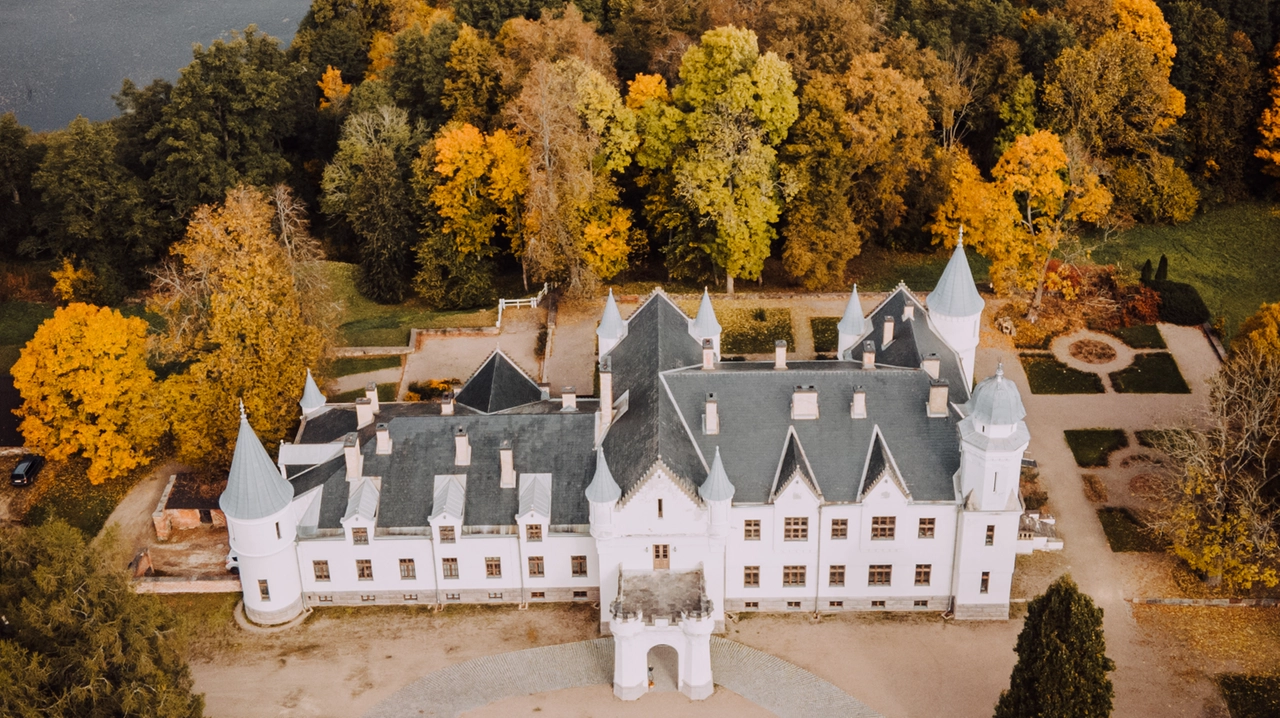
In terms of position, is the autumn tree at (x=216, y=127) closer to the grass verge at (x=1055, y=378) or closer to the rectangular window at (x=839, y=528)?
the rectangular window at (x=839, y=528)

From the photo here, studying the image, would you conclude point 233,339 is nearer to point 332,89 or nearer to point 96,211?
point 96,211

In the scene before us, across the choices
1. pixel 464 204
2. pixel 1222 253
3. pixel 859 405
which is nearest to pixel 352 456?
pixel 859 405

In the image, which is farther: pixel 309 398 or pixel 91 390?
pixel 91 390

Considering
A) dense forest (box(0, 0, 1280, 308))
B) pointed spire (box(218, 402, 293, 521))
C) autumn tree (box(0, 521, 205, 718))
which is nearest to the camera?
autumn tree (box(0, 521, 205, 718))

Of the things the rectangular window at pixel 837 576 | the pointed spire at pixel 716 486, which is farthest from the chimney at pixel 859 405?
the pointed spire at pixel 716 486

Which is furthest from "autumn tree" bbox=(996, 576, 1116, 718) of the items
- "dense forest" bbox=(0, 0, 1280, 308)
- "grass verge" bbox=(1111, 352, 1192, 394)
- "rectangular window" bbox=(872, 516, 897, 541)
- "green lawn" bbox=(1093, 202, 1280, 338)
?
"green lawn" bbox=(1093, 202, 1280, 338)

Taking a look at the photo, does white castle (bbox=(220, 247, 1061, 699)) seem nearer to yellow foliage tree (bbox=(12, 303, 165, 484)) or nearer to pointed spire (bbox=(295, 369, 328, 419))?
pointed spire (bbox=(295, 369, 328, 419))

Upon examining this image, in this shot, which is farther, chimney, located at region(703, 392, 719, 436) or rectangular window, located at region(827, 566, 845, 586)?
rectangular window, located at region(827, 566, 845, 586)
